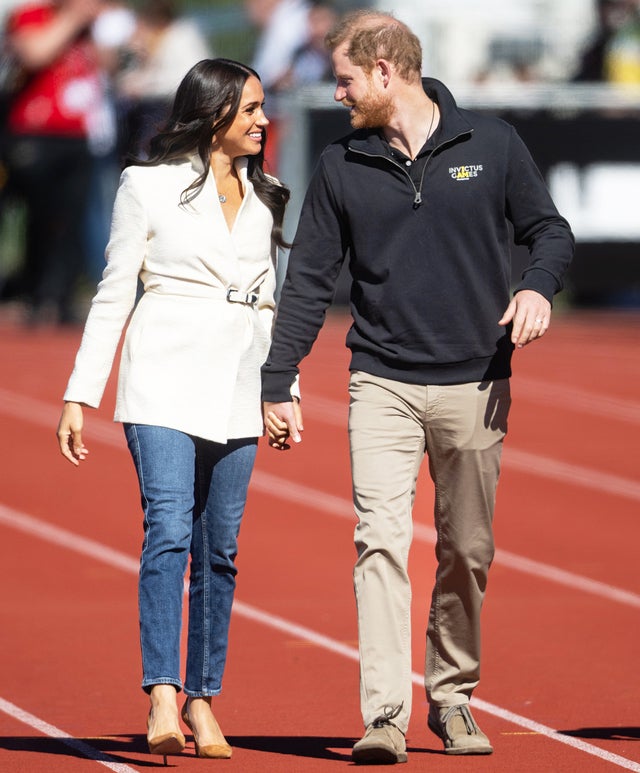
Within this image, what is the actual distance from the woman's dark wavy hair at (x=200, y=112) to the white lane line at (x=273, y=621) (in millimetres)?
1783

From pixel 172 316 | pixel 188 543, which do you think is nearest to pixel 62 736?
pixel 188 543

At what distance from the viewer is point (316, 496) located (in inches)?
422

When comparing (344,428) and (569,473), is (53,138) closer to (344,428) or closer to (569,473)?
(344,428)

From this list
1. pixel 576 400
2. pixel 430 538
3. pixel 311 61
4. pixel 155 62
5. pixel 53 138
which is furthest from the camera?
pixel 311 61

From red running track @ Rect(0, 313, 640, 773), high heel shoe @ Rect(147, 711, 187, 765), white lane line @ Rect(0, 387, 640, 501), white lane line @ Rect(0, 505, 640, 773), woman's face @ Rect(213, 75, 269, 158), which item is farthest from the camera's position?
white lane line @ Rect(0, 387, 640, 501)

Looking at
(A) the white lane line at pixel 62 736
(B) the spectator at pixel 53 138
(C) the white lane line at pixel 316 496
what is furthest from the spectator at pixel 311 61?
(A) the white lane line at pixel 62 736

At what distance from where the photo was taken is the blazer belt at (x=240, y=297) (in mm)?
5516

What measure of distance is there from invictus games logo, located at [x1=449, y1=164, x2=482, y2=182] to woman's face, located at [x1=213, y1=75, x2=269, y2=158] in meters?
0.59

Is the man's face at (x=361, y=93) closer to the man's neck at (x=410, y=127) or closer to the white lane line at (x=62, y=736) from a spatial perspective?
the man's neck at (x=410, y=127)

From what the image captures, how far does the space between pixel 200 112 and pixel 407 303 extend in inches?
32.1

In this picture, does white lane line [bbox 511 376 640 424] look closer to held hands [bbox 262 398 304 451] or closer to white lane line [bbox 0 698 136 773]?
white lane line [bbox 0 698 136 773]

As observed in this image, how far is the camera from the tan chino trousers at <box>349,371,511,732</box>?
5418 mm

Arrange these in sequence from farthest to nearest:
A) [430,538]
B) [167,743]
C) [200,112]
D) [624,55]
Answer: [624,55], [430,538], [200,112], [167,743]

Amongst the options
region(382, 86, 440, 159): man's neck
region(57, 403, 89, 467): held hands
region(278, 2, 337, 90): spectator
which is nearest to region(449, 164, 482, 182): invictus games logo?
region(382, 86, 440, 159): man's neck
